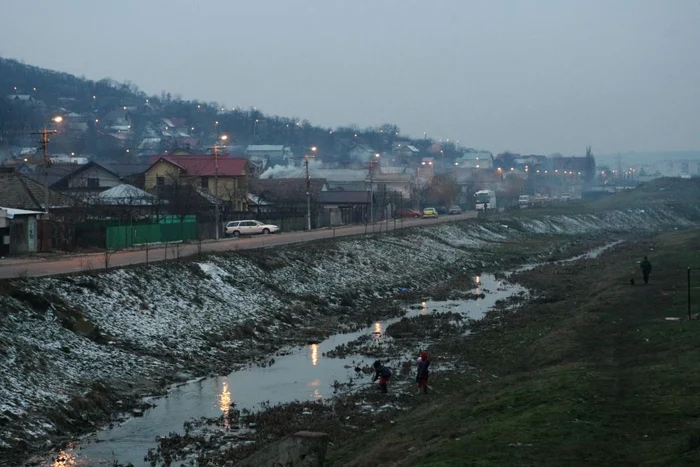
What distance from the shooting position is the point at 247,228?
66.8 m

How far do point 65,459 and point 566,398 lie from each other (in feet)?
36.5

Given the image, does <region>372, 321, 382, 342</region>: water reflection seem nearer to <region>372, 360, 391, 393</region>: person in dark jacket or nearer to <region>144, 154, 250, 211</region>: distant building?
<region>372, 360, 391, 393</region>: person in dark jacket

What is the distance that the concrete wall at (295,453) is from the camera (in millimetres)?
15555

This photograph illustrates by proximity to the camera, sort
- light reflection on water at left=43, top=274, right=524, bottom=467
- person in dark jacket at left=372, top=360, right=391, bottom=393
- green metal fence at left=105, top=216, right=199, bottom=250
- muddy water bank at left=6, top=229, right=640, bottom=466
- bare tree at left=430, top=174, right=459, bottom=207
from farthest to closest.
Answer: bare tree at left=430, top=174, right=459, bottom=207 → green metal fence at left=105, top=216, right=199, bottom=250 → muddy water bank at left=6, top=229, right=640, bottom=466 → person in dark jacket at left=372, top=360, right=391, bottom=393 → light reflection on water at left=43, top=274, right=524, bottom=467

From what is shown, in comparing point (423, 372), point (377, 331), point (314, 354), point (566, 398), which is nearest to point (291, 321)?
point (377, 331)

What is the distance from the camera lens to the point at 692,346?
2397cm

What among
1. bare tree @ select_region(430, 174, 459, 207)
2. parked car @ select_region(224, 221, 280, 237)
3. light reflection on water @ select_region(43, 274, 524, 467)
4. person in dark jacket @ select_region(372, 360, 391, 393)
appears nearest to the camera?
light reflection on water @ select_region(43, 274, 524, 467)

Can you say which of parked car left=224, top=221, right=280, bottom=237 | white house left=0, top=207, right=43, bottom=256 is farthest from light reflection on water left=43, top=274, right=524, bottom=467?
parked car left=224, top=221, right=280, bottom=237

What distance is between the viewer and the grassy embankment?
15.0 m

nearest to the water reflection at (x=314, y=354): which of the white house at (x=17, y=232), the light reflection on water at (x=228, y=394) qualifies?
the light reflection on water at (x=228, y=394)

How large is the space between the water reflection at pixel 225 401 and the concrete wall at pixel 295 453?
19.9 feet

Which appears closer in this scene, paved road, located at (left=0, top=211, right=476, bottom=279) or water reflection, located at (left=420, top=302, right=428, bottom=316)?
paved road, located at (left=0, top=211, right=476, bottom=279)

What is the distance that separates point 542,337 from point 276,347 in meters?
10.1

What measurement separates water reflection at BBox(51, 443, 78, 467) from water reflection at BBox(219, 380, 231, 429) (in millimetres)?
3917
